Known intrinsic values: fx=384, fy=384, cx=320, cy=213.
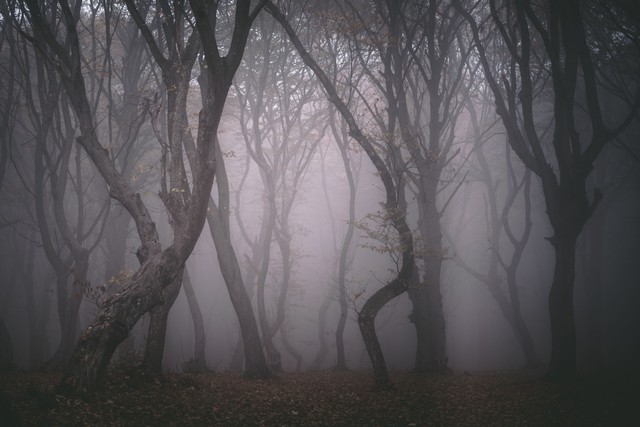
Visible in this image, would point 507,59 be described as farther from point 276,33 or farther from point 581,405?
point 581,405

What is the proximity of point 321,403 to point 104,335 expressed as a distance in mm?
3802

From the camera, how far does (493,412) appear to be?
681 cm

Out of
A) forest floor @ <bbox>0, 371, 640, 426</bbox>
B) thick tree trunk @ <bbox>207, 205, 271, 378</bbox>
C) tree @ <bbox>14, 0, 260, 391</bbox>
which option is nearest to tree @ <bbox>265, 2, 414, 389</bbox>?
forest floor @ <bbox>0, 371, 640, 426</bbox>

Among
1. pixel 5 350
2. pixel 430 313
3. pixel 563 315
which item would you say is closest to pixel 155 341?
pixel 430 313

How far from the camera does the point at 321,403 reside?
6.90 m

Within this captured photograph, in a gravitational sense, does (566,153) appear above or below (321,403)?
above

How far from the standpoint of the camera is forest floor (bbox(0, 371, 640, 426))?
5246 mm

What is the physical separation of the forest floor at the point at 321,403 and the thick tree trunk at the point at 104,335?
0.24 meters

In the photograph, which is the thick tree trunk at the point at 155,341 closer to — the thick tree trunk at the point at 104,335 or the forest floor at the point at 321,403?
the forest floor at the point at 321,403

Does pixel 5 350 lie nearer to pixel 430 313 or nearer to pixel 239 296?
pixel 239 296

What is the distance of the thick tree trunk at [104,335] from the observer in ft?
17.8

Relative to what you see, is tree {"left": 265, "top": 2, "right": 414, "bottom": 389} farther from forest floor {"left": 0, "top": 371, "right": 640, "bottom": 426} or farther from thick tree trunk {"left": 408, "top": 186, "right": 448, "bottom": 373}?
thick tree trunk {"left": 408, "top": 186, "right": 448, "bottom": 373}

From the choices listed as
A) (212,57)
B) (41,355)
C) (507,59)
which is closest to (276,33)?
(507,59)

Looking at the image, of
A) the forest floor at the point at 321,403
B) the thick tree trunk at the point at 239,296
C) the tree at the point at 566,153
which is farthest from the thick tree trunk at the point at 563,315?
the thick tree trunk at the point at 239,296
